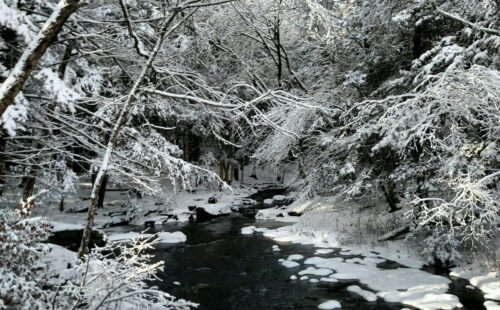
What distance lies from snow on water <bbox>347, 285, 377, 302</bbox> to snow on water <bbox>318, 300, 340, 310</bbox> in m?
0.68

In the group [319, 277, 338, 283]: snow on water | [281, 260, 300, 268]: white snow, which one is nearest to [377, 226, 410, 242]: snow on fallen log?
[281, 260, 300, 268]: white snow

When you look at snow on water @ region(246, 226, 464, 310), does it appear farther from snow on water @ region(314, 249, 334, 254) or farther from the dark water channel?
the dark water channel

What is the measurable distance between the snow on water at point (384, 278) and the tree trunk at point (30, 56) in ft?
22.9

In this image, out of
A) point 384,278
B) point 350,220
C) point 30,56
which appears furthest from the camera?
point 350,220

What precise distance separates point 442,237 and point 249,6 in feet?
31.4

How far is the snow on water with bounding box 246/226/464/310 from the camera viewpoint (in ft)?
22.2

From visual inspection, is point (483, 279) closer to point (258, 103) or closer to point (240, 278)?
point (240, 278)

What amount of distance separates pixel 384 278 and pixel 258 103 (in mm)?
5019

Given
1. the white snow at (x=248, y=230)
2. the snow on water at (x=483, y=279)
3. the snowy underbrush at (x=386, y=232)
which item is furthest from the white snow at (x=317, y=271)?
the white snow at (x=248, y=230)

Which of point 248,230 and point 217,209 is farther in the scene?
point 217,209

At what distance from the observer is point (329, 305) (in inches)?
271

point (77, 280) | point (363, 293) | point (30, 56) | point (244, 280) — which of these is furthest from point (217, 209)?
point (30, 56)

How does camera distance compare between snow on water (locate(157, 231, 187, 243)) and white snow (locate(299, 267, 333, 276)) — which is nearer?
white snow (locate(299, 267, 333, 276))

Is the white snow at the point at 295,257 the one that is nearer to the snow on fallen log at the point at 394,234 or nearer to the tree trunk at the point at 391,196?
the snow on fallen log at the point at 394,234
